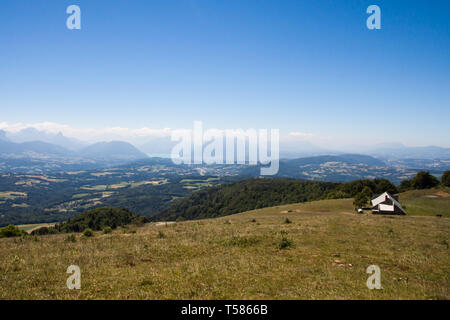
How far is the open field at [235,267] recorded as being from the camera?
805cm

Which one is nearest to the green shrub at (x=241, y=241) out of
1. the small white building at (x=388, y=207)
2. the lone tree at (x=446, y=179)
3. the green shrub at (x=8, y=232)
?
the green shrub at (x=8, y=232)

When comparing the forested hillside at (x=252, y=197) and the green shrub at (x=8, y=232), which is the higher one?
the green shrub at (x=8, y=232)

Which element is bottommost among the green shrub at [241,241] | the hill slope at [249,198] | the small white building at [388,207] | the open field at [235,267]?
the hill slope at [249,198]

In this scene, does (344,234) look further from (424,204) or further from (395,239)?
(424,204)

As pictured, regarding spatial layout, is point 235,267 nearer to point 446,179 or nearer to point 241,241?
point 241,241

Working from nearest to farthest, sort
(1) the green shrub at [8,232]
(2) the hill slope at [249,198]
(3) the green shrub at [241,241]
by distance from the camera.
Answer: (3) the green shrub at [241,241] → (1) the green shrub at [8,232] → (2) the hill slope at [249,198]

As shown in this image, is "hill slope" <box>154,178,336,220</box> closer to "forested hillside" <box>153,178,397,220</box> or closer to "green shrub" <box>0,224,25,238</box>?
"forested hillside" <box>153,178,397,220</box>

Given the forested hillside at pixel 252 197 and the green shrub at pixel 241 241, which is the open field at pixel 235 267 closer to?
the green shrub at pixel 241 241

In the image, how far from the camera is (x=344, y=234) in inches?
752

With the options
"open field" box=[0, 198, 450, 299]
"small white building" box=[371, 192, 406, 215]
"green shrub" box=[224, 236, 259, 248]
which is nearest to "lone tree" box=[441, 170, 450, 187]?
"small white building" box=[371, 192, 406, 215]

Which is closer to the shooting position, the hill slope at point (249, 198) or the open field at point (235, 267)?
the open field at point (235, 267)

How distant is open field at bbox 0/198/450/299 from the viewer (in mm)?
8047
